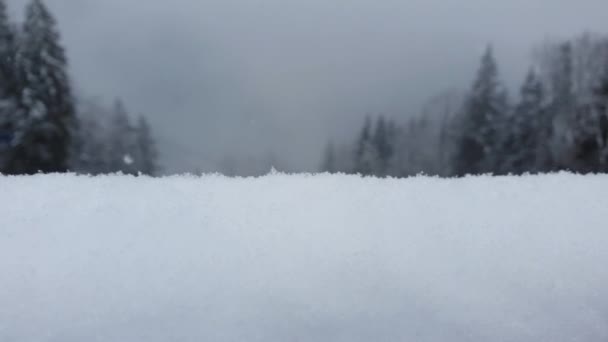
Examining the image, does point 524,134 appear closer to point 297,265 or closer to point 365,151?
point 365,151

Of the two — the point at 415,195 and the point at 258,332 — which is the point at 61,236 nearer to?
the point at 258,332

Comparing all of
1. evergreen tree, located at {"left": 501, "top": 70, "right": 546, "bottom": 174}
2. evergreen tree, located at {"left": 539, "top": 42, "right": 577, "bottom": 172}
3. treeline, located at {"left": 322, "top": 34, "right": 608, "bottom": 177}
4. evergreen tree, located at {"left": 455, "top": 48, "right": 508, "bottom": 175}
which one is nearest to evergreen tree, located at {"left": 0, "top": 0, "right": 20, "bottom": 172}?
treeline, located at {"left": 322, "top": 34, "right": 608, "bottom": 177}

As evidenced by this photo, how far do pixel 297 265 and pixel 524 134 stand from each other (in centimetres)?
2686

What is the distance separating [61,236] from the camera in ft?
4.71

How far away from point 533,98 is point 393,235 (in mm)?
26663

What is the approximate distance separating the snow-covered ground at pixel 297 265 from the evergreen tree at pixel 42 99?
20.4 m

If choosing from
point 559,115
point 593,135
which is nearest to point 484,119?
point 559,115

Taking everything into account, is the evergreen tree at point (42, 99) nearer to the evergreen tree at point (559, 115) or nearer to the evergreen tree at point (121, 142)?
the evergreen tree at point (121, 142)

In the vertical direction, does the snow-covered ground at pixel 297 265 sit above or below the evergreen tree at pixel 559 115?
below

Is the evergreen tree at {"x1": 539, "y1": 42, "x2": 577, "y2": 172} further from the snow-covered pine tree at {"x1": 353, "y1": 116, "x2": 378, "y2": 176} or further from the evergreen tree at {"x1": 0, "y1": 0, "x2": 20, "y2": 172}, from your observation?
the evergreen tree at {"x1": 0, "y1": 0, "x2": 20, "y2": 172}

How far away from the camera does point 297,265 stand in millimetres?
1362

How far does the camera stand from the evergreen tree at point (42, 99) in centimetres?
2007

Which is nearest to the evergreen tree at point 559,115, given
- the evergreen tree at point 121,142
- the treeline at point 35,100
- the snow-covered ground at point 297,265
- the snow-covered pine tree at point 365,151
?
the snow-covered pine tree at point 365,151

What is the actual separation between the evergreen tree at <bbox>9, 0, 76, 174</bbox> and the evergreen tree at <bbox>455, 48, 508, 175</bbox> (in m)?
19.2
